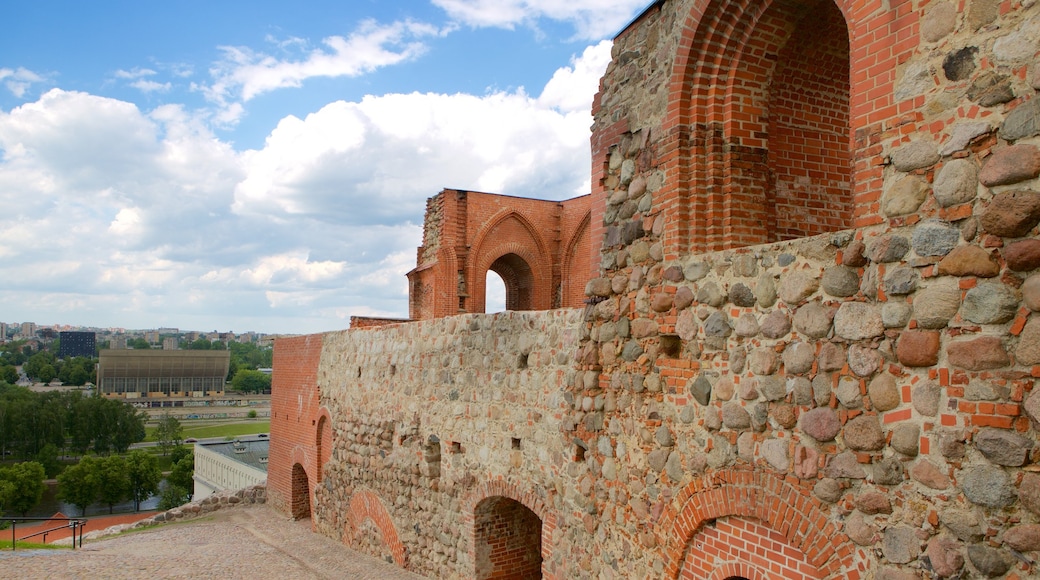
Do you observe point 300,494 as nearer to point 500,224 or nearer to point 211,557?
→ point 211,557

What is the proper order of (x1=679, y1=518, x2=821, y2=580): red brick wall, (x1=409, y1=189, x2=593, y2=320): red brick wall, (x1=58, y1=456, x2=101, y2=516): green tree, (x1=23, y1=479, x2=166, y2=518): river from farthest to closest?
1. (x1=23, y1=479, x2=166, y2=518): river
2. (x1=58, y1=456, x2=101, y2=516): green tree
3. (x1=409, y1=189, x2=593, y2=320): red brick wall
4. (x1=679, y1=518, x2=821, y2=580): red brick wall

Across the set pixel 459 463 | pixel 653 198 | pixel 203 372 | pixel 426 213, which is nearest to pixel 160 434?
pixel 203 372

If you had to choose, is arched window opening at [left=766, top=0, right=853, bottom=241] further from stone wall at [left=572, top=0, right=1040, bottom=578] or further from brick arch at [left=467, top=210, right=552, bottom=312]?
brick arch at [left=467, top=210, right=552, bottom=312]

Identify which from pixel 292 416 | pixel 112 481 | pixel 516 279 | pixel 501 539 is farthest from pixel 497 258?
pixel 112 481

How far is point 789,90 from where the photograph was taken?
5.46 meters

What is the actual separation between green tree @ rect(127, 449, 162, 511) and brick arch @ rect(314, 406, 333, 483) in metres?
38.4

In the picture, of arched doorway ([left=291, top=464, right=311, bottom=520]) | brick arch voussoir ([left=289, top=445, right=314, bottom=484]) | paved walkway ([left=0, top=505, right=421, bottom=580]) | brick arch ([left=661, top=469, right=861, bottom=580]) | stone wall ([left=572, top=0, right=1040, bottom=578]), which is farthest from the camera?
arched doorway ([left=291, top=464, right=311, bottom=520])

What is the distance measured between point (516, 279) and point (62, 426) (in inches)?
2194

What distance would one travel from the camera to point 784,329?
163 inches

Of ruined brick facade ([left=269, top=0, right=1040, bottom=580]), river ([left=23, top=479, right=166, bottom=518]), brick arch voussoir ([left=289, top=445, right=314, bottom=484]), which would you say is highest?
ruined brick facade ([left=269, top=0, right=1040, bottom=580])

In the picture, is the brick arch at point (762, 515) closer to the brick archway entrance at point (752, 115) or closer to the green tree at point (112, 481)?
the brick archway entrance at point (752, 115)

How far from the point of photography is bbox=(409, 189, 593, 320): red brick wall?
54.6 feet

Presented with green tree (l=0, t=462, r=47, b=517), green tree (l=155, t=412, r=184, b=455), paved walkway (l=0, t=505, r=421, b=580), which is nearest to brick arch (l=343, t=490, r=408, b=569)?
paved walkway (l=0, t=505, r=421, b=580)

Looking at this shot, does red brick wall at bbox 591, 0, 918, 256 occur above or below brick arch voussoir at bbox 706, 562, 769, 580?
above
